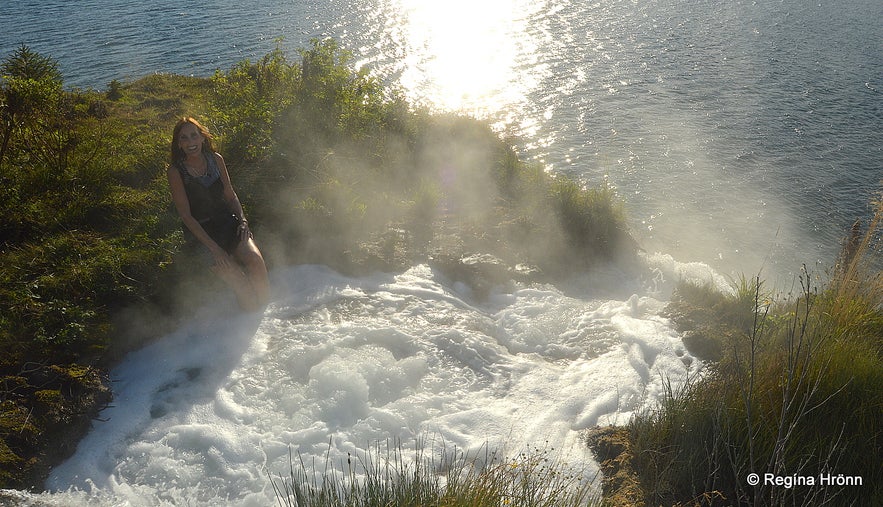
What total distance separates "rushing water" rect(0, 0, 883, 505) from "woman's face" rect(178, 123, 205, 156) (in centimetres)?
175

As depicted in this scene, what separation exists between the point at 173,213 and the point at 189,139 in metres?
1.34

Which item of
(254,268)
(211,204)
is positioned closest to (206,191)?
(211,204)

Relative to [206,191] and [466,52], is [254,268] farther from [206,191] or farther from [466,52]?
[466,52]

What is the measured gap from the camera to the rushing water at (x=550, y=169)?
540 cm

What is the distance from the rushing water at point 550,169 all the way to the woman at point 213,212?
424 mm

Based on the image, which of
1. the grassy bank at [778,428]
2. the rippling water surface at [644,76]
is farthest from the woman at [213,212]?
the rippling water surface at [644,76]

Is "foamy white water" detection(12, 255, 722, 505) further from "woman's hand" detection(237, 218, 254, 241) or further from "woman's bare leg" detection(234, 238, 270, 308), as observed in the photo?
"woman's hand" detection(237, 218, 254, 241)

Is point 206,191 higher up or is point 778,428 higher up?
point 206,191

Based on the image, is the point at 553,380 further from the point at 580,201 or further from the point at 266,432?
the point at 580,201

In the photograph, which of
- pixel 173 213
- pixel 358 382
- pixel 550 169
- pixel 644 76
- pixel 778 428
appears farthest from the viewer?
pixel 644 76

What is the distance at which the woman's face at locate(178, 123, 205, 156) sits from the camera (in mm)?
6371

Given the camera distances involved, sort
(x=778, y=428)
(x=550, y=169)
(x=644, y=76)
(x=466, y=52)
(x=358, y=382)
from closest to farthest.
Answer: (x=778, y=428) → (x=358, y=382) → (x=550, y=169) → (x=644, y=76) → (x=466, y=52)

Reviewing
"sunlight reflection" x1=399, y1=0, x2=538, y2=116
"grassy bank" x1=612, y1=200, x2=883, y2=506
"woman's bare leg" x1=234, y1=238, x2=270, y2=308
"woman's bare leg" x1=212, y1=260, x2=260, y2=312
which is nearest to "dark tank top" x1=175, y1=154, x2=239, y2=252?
"woman's bare leg" x1=234, y1=238, x2=270, y2=308

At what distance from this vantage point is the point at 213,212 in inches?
263
